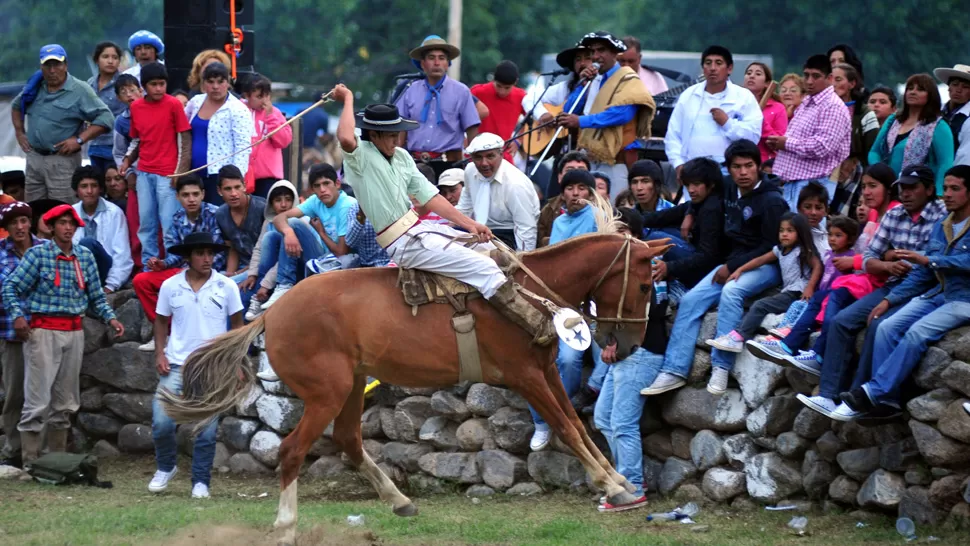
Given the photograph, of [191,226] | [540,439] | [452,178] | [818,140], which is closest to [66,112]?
[191,226]

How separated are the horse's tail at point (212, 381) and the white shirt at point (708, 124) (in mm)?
4649

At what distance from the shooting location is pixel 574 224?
10570 millimetres

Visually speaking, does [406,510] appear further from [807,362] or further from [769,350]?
[807,362]

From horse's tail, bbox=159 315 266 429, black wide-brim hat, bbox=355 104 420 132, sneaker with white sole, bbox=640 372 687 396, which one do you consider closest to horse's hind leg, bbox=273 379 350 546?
horse's tail, bbox=159 315 266 429

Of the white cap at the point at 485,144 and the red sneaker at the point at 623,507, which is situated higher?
the white cap at the point at 485,144

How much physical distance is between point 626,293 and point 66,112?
26.0 feet

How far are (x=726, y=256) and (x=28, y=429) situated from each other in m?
6.81

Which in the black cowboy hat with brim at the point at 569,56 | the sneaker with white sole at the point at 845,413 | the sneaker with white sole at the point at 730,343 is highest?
the black cowboy hat with brim at the point at 569,56

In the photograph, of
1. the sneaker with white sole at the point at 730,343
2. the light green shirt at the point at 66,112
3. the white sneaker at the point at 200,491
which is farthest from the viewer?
the light green shirt at the point at 66,112

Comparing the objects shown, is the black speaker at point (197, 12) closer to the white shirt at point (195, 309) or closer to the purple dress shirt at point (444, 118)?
the purple dress shirt at point (444, 118)

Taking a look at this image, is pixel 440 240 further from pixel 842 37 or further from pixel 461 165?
pixel 842 37

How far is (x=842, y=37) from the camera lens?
120ft

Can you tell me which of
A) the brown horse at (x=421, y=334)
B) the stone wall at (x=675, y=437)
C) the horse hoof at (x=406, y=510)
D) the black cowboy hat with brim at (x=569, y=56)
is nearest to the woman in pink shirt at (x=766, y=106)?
the black cowboy hat with brim at (x=569, y=56)

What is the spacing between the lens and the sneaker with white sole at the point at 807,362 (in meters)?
8.96
